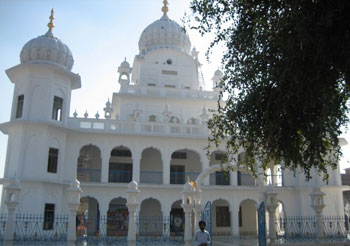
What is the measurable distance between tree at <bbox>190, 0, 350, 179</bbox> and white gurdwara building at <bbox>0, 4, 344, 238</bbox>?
29.4 feet

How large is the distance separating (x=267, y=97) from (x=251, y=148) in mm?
1654

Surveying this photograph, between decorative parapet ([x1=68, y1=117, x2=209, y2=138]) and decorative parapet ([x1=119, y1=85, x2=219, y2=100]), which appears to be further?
decorative parapet ([x1=119, y1=85, x2=219, y2=100])

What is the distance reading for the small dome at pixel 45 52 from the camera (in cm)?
2205

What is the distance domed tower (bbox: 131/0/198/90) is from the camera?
2991 centimetres

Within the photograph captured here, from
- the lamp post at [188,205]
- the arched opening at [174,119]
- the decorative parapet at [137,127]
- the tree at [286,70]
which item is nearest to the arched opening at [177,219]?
the decorative parapet at [137,127]

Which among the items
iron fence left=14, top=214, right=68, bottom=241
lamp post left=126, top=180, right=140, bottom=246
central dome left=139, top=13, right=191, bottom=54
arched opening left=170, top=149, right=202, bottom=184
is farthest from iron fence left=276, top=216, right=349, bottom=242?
central dome left=139, top=13, right=191, bottom=54

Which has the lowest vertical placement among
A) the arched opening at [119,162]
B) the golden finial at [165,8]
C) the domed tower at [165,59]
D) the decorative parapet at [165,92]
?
the arched opening at [119,162]

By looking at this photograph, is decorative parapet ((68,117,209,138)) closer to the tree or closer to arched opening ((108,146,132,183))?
arched opening ((108,146,132,183))

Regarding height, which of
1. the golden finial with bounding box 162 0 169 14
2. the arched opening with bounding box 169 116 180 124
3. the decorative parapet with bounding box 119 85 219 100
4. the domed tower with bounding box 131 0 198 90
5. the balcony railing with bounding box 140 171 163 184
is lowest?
the balcony railing with bounding box 140 171 163 184

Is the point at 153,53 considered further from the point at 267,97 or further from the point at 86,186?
the point at 267,97

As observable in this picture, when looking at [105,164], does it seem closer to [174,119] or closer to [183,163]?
[183,163]

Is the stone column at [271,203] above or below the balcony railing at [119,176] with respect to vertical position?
below

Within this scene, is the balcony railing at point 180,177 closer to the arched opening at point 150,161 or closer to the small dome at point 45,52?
the arched opening at point 150,161

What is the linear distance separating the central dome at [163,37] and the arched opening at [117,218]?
1285cm
